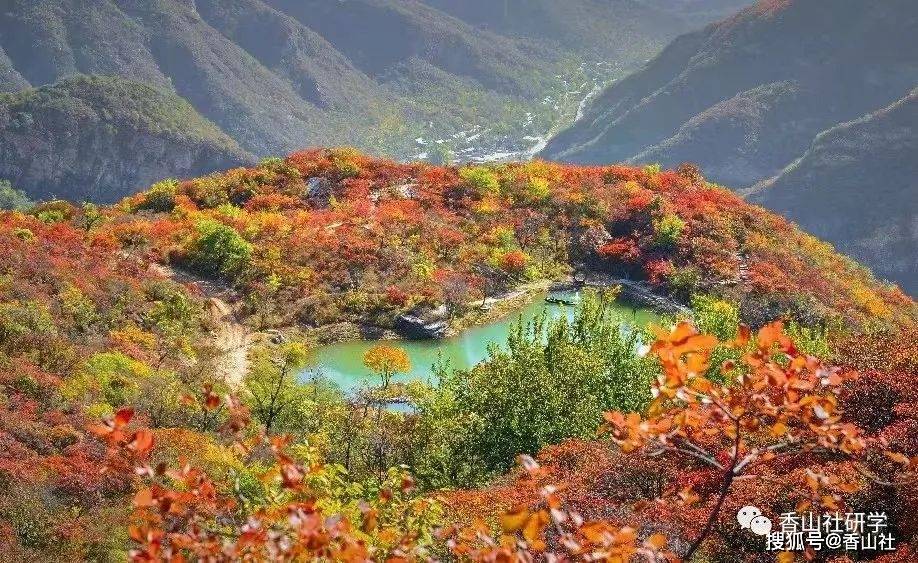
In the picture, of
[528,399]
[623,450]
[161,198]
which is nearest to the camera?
[623,450]

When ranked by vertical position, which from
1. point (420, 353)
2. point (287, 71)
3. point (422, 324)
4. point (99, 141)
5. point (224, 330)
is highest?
point (287, 71)

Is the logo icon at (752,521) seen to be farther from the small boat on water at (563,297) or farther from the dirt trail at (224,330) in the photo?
the small boat on water at (563,297)

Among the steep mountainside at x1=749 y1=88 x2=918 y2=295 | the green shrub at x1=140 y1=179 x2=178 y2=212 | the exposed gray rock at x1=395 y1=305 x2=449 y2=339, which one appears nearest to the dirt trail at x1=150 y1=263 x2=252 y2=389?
the exposed gray rock at x1=395 y1=305 x2=449 y2=339

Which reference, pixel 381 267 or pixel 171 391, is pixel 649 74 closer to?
pixel 381 267

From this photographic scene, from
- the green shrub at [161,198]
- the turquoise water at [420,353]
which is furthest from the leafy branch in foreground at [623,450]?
the green shrub at [161,198]

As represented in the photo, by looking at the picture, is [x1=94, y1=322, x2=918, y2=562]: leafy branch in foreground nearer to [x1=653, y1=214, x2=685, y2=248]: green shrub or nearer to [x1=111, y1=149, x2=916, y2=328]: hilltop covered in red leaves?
[x1=111, y1=149, x2=916, y2=328]: hilltop covered in red leaves

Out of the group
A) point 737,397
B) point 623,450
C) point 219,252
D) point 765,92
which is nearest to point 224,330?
point 219,252

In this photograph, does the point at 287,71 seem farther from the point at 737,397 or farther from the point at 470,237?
the point at 737,397
